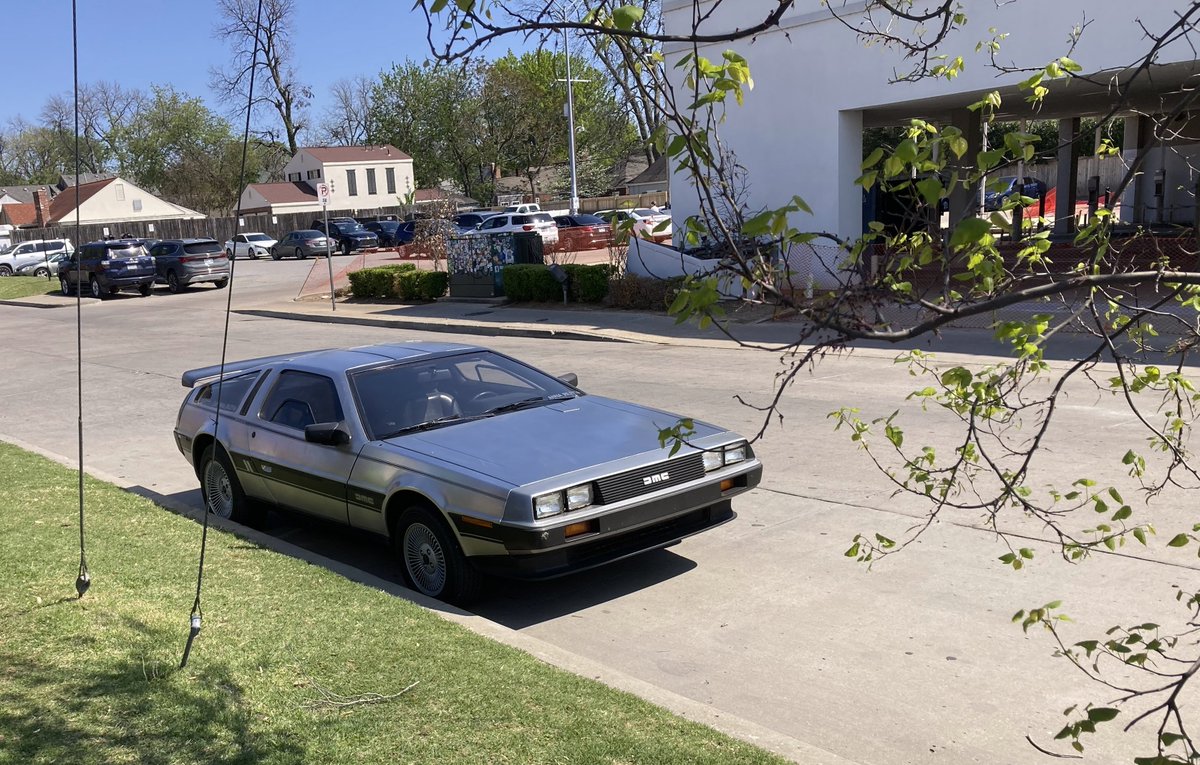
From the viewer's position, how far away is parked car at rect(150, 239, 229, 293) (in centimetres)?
3853

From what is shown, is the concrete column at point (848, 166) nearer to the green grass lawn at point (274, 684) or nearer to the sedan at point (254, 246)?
the green grass lawn at point (274, 684)

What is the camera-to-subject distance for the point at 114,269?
3700 cm

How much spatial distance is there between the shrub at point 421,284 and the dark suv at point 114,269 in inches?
485

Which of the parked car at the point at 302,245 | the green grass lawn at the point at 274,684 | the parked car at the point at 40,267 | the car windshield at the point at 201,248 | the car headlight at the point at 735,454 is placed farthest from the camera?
the parked car at the point at 302,245

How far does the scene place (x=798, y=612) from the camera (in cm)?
602

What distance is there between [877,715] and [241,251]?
5359 centimetres

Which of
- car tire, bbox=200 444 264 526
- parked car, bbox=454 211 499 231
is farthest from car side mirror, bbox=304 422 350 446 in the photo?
parked car, bbox=454 211 499 231

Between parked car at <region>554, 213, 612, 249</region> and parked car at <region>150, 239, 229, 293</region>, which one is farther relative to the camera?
parked car at <region>554, 213, 612, 249</region>

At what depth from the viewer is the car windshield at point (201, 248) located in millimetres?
39156

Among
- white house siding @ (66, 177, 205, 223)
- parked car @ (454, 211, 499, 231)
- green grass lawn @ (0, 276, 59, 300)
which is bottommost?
green grass lawn @ (0, 276, 59, 300)

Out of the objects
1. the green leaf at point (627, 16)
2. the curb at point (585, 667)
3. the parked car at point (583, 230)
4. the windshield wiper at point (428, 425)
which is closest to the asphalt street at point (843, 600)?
the curb at point (585, 667)

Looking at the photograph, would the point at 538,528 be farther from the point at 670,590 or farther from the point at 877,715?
the point at 877,715

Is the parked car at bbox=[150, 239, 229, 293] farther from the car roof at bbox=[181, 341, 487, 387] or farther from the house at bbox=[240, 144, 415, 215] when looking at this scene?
the house at bbox=[240, 144, 415, 215]

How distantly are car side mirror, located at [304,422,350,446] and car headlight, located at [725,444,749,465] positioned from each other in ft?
7.67
